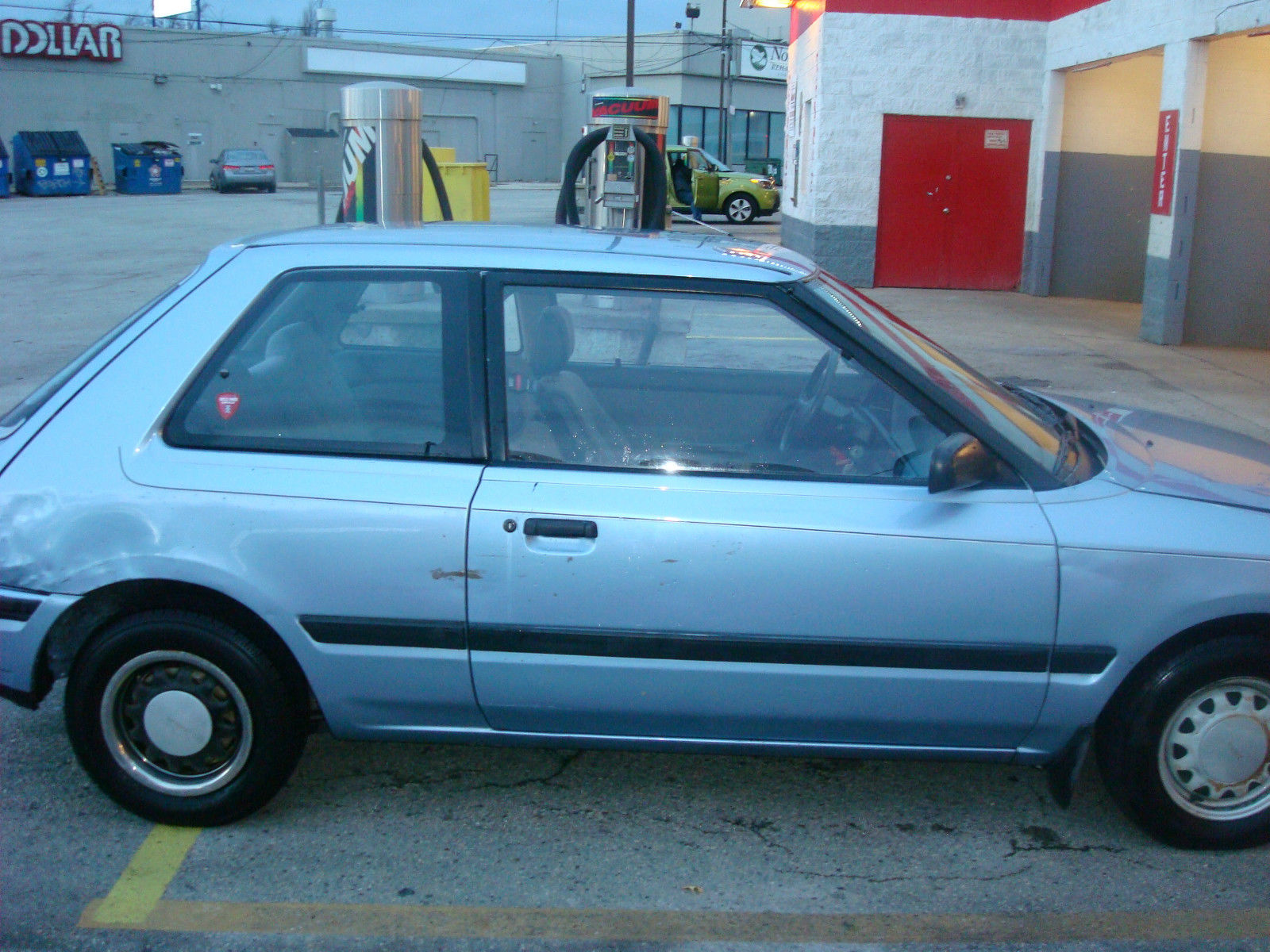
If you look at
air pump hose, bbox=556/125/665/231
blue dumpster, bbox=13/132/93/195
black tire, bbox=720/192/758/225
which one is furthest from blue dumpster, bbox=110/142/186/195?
air pump hose, bbox=556/125/665/231

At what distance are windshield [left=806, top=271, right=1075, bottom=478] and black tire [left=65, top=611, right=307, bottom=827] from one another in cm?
185

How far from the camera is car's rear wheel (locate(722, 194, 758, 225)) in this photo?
2892cm

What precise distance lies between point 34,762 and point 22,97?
153ft

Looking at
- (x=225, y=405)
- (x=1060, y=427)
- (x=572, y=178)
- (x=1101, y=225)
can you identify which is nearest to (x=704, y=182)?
(x=1101, y=225)

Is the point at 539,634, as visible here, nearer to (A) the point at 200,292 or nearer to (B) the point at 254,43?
(A) the point at 200,292

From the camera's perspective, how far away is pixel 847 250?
16781 mm

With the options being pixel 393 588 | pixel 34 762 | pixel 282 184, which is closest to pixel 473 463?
pixel 393 588

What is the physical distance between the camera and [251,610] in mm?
3242

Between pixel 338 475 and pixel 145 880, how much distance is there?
116 cm

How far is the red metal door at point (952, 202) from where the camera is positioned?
1647cm

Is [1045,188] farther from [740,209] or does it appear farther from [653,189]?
[740,209]

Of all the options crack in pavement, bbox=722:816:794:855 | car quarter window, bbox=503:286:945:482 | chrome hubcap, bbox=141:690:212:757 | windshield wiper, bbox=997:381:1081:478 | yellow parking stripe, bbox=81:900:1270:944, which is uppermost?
car quarter window, bbox=503:286:945:482

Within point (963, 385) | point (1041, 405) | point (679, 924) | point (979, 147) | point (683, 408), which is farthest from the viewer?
point (979, 147)

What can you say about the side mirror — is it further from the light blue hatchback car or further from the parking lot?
the parking lot
